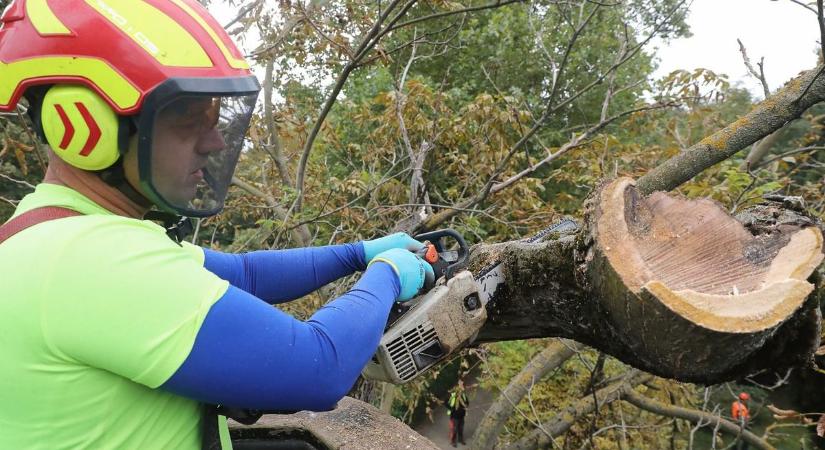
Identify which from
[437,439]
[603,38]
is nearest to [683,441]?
[437,439]

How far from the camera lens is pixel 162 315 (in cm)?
77

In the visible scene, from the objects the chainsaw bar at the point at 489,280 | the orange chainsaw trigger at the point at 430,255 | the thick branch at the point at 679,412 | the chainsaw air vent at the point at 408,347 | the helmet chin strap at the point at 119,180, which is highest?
the helmet chin strap at the point at 119,180

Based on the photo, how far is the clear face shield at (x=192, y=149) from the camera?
3.24 ft

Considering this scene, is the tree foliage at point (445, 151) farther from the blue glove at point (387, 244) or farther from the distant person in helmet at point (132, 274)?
the distant person in helmet at point (132, 274)

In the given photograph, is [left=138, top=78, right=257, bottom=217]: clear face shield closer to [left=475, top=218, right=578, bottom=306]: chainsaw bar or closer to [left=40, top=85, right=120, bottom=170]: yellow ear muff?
[left=40, top=85, right=120, bottom=170]: yellow ear muff

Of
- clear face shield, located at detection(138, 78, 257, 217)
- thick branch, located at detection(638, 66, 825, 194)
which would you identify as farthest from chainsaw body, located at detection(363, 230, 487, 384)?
thick branch, located at detection(638, 66, 825, 194)

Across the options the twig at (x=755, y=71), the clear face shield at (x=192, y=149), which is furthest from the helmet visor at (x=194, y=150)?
the twig at (x=755, y=71)

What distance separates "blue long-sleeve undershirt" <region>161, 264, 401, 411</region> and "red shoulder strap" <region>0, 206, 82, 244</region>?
1.16 ft

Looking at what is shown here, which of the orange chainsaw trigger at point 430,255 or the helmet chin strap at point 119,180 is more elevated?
the helmet chin strap at point 119,180

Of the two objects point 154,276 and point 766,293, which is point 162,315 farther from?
point 766,293

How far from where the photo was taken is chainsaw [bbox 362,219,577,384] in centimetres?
147

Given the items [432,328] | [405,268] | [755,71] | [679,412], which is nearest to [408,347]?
[432,328]

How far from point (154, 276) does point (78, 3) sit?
0.61m

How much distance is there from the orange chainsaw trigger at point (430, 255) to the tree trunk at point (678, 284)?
24cm
